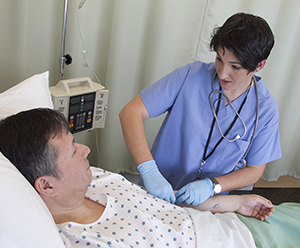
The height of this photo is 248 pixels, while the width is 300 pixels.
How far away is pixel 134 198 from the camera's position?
1.24 metres

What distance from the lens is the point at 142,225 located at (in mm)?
1109

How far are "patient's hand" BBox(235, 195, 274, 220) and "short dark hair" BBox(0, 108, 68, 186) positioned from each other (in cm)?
86

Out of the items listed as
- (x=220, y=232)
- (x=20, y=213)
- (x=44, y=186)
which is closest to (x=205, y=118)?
(x=220, y=232)

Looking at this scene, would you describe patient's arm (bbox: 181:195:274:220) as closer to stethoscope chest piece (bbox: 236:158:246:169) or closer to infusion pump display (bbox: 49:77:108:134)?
stethoscope chest piece (bbox: 236:158:246:169)

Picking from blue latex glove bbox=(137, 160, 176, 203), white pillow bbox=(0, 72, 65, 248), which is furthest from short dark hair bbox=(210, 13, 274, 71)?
white pillow bbox=(0, 72, 65, 248)

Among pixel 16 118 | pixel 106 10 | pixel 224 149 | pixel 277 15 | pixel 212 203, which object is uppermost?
pixel 277 15

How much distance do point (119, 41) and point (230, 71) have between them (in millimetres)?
948

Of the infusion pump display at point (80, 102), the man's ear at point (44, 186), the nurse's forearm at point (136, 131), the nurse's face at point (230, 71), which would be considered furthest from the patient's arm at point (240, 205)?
the infusion pump display at point (80, 102)

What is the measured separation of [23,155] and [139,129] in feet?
1.91

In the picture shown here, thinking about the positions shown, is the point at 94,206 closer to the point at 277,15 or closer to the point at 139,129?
the point at 139,129

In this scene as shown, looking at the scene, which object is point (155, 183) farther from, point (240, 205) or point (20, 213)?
point (20, 213)

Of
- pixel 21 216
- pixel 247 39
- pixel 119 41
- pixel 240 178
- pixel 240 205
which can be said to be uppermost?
pixel 247 39

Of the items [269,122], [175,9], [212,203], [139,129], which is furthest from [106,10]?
[212,203]

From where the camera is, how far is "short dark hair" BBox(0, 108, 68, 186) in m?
0.93
